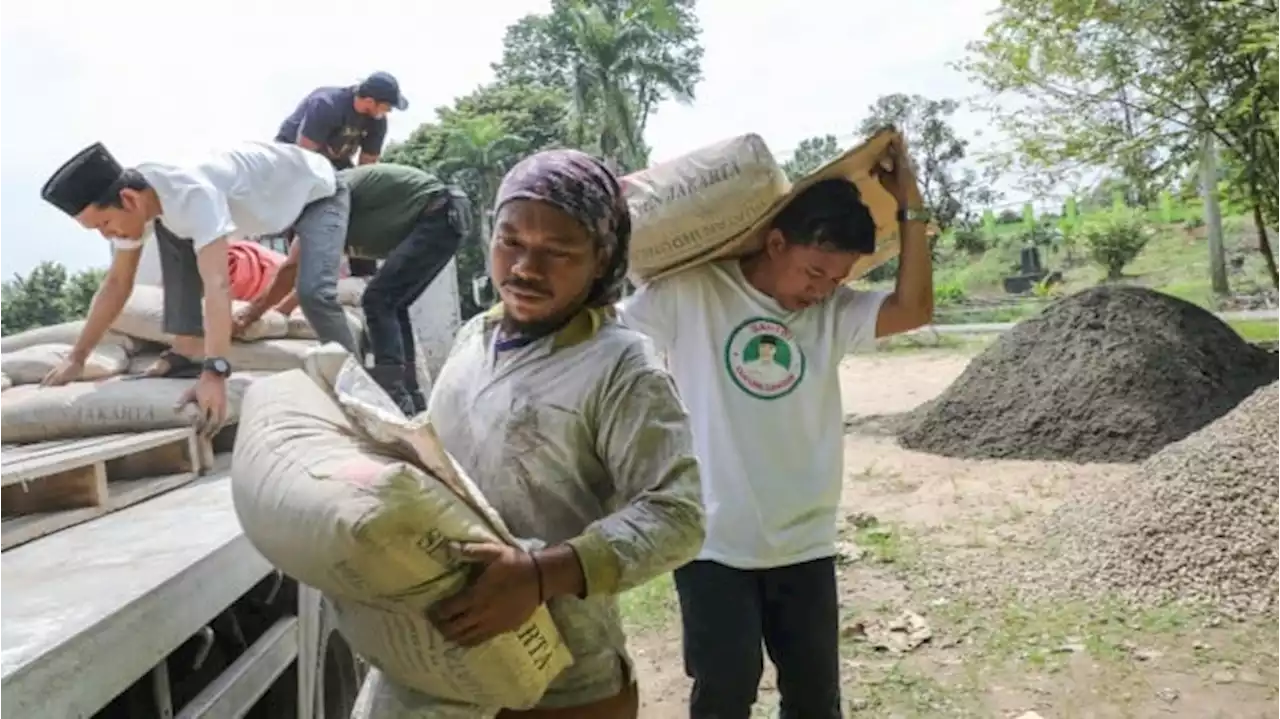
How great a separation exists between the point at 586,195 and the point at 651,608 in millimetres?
3959

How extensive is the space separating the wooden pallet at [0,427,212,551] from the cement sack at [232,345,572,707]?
0.75m

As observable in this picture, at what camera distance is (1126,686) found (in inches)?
157

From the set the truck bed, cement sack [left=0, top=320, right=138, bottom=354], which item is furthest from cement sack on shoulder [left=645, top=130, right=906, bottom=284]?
cement sack [left=0, top=320, right=138, bottom=354]

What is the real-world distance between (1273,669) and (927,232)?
8.51ft

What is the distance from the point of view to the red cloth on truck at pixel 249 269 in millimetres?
3799

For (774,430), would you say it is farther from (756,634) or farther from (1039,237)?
(1039,237)

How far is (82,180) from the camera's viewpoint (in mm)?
2803

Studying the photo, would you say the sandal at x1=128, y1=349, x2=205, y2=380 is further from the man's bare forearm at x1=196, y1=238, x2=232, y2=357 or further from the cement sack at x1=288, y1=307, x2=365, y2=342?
the cement sack at x1=288, y1=307, x2=365, y2=342

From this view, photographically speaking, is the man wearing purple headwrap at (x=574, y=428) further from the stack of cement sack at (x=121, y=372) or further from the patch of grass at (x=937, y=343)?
the patch of grass at (x=937, y=343)

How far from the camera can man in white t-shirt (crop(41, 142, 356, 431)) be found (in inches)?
111

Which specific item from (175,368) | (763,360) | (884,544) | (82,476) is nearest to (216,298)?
(175,368)

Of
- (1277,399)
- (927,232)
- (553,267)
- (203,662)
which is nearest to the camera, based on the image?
(553,267)

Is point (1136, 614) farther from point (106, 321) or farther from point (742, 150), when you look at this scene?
point (106, 321)

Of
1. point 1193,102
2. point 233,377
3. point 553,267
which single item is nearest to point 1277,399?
point 233,377
